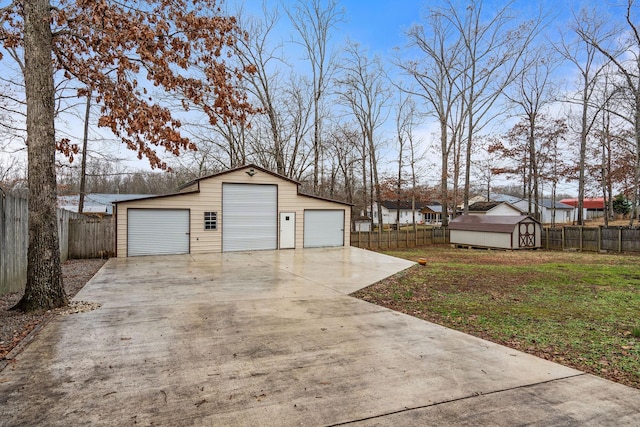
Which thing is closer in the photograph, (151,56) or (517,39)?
(151,56)

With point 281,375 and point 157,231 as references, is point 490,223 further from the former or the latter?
point 281,375

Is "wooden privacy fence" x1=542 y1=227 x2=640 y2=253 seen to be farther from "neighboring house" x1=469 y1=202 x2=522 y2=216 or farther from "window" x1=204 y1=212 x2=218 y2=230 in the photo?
"neighboring house" x1=469 y1=202 x2=522 y2=216

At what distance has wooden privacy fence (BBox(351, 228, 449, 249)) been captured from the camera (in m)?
19.4

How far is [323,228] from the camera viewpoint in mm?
16672

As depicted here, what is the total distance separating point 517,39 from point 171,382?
2513 centimetres

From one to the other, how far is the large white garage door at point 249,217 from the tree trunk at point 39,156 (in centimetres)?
931

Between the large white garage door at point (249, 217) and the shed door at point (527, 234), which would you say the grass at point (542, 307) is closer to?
the large white garage door at point (249, 217)

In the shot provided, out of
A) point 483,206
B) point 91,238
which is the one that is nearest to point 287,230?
point 91,238

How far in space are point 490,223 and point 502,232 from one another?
104cm

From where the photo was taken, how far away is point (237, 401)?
9.16 feet

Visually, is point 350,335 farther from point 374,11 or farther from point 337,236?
point 374,11

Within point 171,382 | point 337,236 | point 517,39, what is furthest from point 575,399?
point 517,39

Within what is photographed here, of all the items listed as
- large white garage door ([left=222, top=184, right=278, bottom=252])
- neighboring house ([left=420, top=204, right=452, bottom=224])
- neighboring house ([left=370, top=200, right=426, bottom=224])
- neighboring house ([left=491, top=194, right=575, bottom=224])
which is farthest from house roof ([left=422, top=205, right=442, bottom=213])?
large white garage door ([left=222, top=184, right=278, bottom=252])

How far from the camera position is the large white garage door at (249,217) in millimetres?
14750
